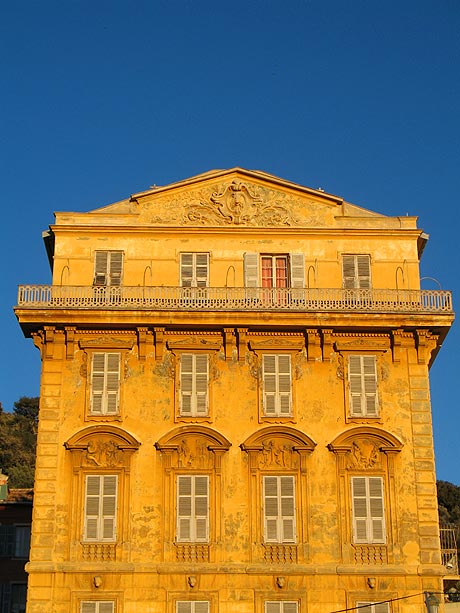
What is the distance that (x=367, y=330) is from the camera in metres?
35.0

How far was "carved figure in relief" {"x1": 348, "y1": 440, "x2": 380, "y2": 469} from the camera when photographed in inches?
1323

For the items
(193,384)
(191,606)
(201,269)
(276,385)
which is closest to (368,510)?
(276,385)

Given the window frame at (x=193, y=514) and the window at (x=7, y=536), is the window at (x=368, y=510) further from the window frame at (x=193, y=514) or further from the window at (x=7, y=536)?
the window at (x=7, y=536)

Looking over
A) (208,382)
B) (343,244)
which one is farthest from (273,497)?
(343,244)

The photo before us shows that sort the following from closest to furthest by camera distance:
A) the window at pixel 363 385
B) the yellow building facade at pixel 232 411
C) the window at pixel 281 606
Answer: the window at pixel 281 606 → the yellow building facade at pixel 232 411 → the window at pixel 363 385

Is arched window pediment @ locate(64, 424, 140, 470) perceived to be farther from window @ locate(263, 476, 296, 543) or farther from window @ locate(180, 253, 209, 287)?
window @ locate(180, 253, 209, 287)

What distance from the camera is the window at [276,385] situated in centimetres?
3409

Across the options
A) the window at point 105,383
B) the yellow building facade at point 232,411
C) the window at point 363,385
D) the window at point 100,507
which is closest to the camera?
the yellow building facade at point 232,411

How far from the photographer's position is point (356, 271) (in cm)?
3684

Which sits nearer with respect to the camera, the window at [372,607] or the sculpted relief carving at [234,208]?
the window at [372,607]

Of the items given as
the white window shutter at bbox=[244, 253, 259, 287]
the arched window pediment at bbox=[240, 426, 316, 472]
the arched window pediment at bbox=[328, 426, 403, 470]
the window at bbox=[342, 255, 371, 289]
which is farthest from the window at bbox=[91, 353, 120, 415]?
the window at bbox=[342, 255, 371, 289]

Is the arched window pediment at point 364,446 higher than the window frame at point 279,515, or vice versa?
the arched window pediment at point 364,446

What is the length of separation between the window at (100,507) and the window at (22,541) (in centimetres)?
1463

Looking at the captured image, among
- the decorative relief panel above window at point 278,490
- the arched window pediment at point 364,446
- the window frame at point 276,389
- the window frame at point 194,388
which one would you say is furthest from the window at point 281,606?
the window frame at point 194,388
